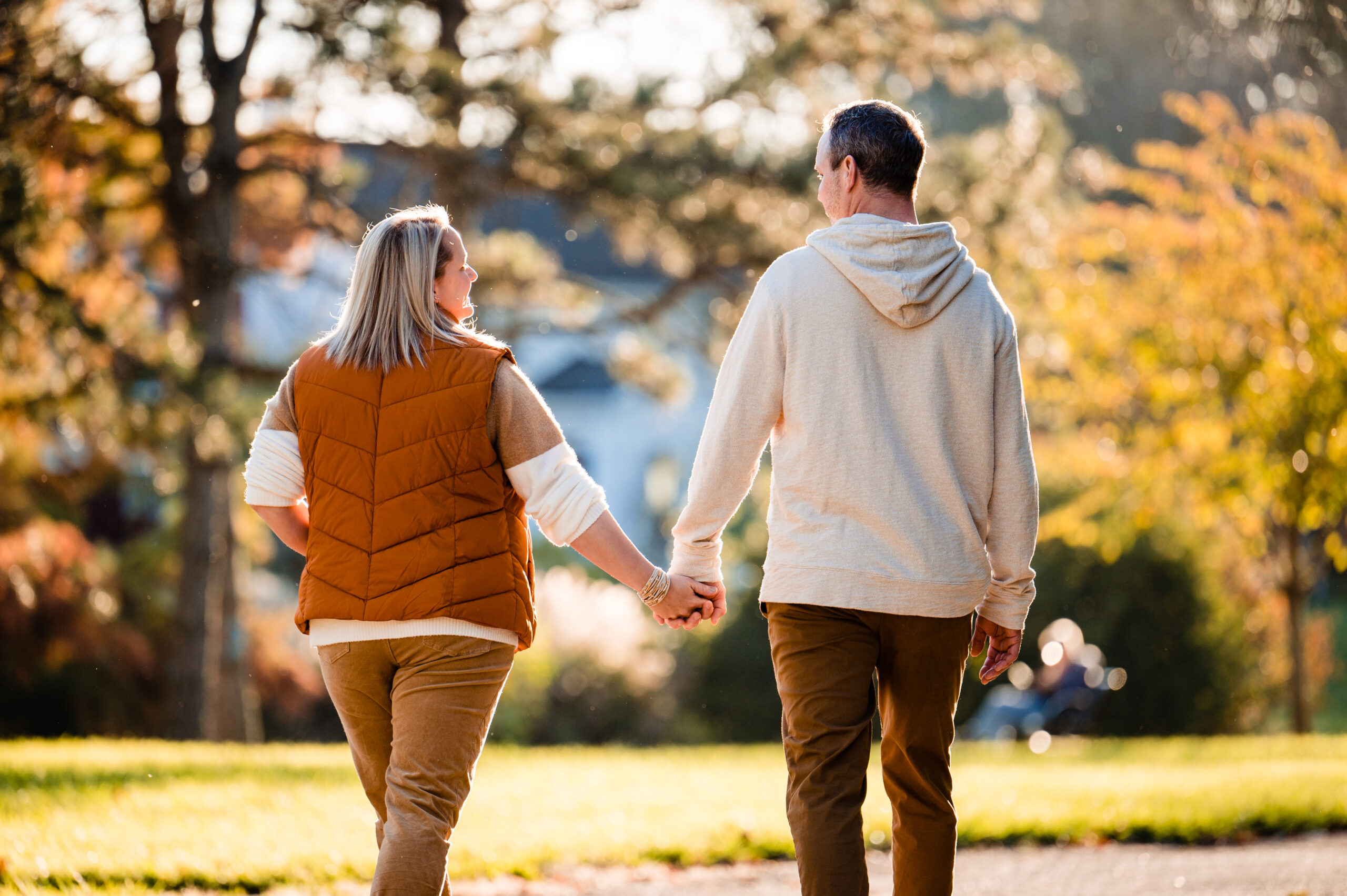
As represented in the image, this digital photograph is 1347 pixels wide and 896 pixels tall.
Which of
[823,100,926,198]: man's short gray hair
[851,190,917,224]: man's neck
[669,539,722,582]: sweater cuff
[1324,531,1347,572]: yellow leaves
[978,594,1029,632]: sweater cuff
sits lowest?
[1324,531,1347,572]: yellow leaves

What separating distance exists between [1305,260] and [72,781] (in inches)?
372

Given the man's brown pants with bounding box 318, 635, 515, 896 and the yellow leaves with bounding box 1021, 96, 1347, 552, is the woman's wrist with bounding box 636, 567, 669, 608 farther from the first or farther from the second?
the yellow leaves with bounding box 1021, 96, 1347, 552

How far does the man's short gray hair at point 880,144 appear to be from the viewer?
2787mm

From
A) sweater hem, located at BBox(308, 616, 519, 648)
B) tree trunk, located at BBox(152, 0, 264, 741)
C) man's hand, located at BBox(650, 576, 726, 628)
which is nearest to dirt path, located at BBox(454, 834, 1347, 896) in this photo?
man's hand, located at BBox(650, 576, 726, 628)

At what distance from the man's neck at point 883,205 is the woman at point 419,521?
0.82m

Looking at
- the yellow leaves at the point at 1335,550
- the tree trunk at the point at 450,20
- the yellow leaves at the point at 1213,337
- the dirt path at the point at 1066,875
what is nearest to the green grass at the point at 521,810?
the dirt path at the point at 1066,875

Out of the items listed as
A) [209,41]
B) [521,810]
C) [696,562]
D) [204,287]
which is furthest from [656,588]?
[209,41]

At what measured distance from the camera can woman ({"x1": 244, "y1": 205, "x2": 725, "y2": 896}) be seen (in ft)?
8.65

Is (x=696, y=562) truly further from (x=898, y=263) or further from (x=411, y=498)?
(x=898, y=263)

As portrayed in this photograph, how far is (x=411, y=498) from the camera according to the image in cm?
266

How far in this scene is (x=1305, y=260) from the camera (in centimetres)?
1043

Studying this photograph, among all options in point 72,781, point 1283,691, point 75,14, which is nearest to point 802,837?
point 72,781

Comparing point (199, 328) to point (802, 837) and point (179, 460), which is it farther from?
point (802, 837)

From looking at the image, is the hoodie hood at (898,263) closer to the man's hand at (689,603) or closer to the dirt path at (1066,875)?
the man's hand at (689,603)
